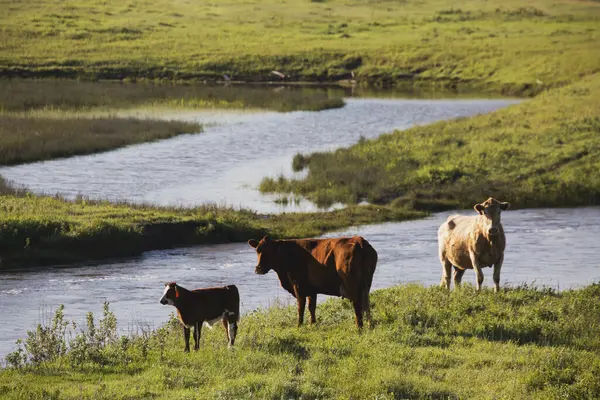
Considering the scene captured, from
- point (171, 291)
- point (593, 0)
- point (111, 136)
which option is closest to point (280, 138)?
point (111, 136)

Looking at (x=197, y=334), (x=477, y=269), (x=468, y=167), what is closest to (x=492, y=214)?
(x=477, y=269)


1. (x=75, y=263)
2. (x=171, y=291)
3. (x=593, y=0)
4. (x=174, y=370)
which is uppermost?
(x=593, y=0)

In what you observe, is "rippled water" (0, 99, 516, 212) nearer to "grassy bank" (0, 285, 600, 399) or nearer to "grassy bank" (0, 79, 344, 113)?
"grassy bank" (0, 79, 344, 113)

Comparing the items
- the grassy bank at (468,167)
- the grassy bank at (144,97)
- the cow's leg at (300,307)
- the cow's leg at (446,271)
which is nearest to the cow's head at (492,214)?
the cow's leg at (446,271)

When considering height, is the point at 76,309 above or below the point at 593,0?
below

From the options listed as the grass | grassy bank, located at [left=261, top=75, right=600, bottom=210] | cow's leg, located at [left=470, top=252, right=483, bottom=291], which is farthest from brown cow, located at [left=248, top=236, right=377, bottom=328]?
the grass

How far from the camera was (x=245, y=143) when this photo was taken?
171 feet

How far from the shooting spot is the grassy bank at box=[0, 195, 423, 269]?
26.4 meters

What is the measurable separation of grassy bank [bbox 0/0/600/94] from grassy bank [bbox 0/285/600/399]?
6237cm

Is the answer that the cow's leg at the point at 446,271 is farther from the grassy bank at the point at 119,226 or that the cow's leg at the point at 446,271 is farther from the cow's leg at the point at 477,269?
the grassy bank at the point at 119,226

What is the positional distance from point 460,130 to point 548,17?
86025 millimetres

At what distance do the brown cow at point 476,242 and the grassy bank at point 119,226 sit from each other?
32.6 ft

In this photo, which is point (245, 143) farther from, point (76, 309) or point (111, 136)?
point (76, 309)

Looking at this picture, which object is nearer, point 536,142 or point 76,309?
point 76,309
